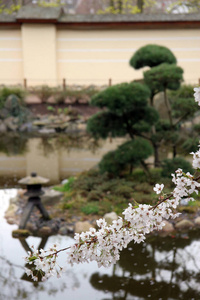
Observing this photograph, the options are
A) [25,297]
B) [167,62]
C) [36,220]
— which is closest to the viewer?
[25,297]

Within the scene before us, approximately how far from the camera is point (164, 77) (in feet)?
19.1

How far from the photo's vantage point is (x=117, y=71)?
51.4ft

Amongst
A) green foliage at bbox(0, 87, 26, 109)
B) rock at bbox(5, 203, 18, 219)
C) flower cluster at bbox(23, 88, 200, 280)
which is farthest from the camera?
green foliage at bbox(0, 87, 26, 109)

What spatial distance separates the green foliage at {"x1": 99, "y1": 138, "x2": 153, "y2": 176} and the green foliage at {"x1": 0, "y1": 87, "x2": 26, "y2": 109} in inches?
354

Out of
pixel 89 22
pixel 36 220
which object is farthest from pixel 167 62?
pixel 89 22

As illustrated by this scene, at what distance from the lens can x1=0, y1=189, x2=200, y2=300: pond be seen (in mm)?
3492

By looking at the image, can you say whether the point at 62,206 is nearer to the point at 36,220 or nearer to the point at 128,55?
the point at 36,220

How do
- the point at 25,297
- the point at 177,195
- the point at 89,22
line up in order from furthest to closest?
1. the point at 89,22
2. the point at 25,297
3. the point at 177,195

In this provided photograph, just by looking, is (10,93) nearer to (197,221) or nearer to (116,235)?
(197,221)

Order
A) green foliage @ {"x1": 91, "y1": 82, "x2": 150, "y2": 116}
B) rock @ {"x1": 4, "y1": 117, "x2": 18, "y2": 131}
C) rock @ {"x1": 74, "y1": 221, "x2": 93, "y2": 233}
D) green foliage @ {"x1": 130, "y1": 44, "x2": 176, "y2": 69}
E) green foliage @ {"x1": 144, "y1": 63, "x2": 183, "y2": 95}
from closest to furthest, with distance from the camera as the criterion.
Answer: rock @ {"x1": 74, "y1": 221, "x2": 93, "y2": 233} < green foliage @ {"x1": 91, "y1": 82, "x2": 150, "y2": 116} < green foliage @ {"x1": 144, "y1": 63, "x2": 183, "y2": 95} < green foliage @ {"x1": 130, "y1": 44, "x2": 176, "y2": 69} < rock @ {"x1": 4, "y1": 117, "x2": 18, "y2": 131}

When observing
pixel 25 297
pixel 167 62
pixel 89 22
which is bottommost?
pixel 25 297

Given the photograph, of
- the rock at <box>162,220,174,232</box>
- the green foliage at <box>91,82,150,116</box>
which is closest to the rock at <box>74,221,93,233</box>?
the rock at <box>162,220,174,232</box>

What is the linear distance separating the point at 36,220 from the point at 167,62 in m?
3.43

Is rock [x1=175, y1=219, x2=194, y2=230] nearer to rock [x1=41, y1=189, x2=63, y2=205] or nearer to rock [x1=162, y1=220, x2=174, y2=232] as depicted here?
rock [x1=162, y1=220, x2=174, y2=232]
